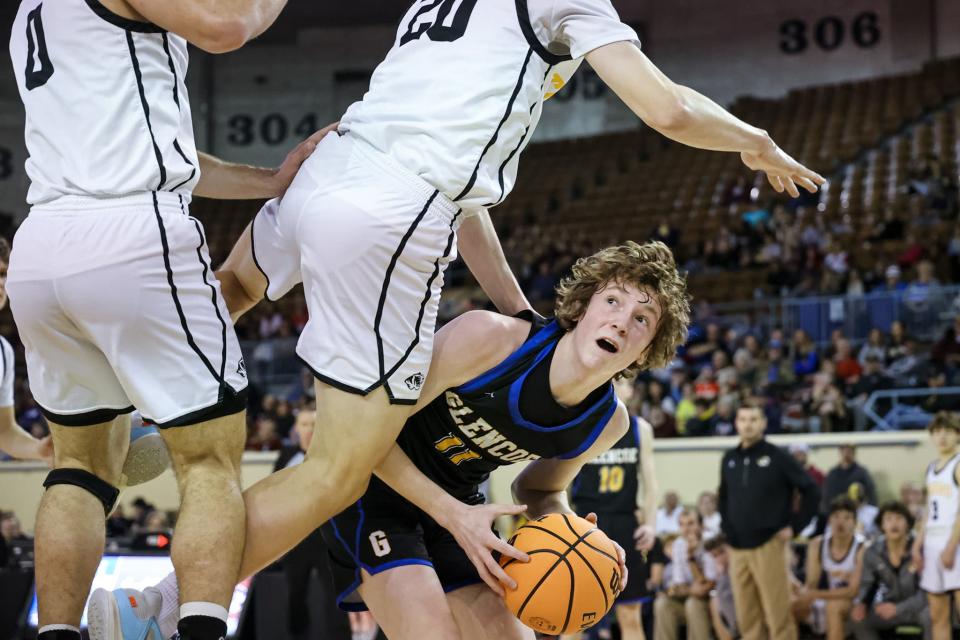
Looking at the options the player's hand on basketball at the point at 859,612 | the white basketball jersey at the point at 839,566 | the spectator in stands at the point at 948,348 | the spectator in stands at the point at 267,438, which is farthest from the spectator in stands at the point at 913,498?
the spectator in stands at the point at 267,438

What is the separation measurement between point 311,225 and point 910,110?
2017cm

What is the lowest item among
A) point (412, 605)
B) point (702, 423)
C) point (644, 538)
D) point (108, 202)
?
point (644, 538)

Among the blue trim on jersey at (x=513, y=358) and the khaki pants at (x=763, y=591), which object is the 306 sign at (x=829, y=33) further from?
the blue trim on jersey at (x=513, y=358)

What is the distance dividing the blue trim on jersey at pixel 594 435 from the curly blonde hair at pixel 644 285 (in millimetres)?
215

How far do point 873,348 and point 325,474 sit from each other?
11.2 metres

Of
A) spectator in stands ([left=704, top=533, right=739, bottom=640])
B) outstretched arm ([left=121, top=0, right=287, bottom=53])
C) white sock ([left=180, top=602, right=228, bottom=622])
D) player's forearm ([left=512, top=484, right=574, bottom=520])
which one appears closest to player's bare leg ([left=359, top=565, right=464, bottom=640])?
player's forearm ([left=512, top=484, right=574, bottom=520])

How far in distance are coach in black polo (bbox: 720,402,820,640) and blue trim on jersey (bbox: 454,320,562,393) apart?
6072 mm

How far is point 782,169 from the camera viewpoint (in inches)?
158

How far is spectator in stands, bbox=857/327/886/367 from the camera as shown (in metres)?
13.6

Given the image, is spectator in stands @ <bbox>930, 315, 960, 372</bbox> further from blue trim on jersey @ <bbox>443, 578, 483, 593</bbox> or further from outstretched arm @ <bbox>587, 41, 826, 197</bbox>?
outstretched arm @ <bbox>587, 41, 826, 197</bbox>

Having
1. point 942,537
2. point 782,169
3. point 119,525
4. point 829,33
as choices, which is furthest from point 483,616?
point 829,33

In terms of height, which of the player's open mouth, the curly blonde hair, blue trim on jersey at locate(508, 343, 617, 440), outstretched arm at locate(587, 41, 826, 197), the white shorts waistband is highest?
outstretched arm at locate(587, 41, 826, 197)

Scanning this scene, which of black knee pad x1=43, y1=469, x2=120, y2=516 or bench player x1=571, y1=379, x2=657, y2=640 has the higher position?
black knee pad x1=43, y1=469, x2=120, y2=516

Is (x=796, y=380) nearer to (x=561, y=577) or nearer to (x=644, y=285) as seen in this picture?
(x=644, y=285)
